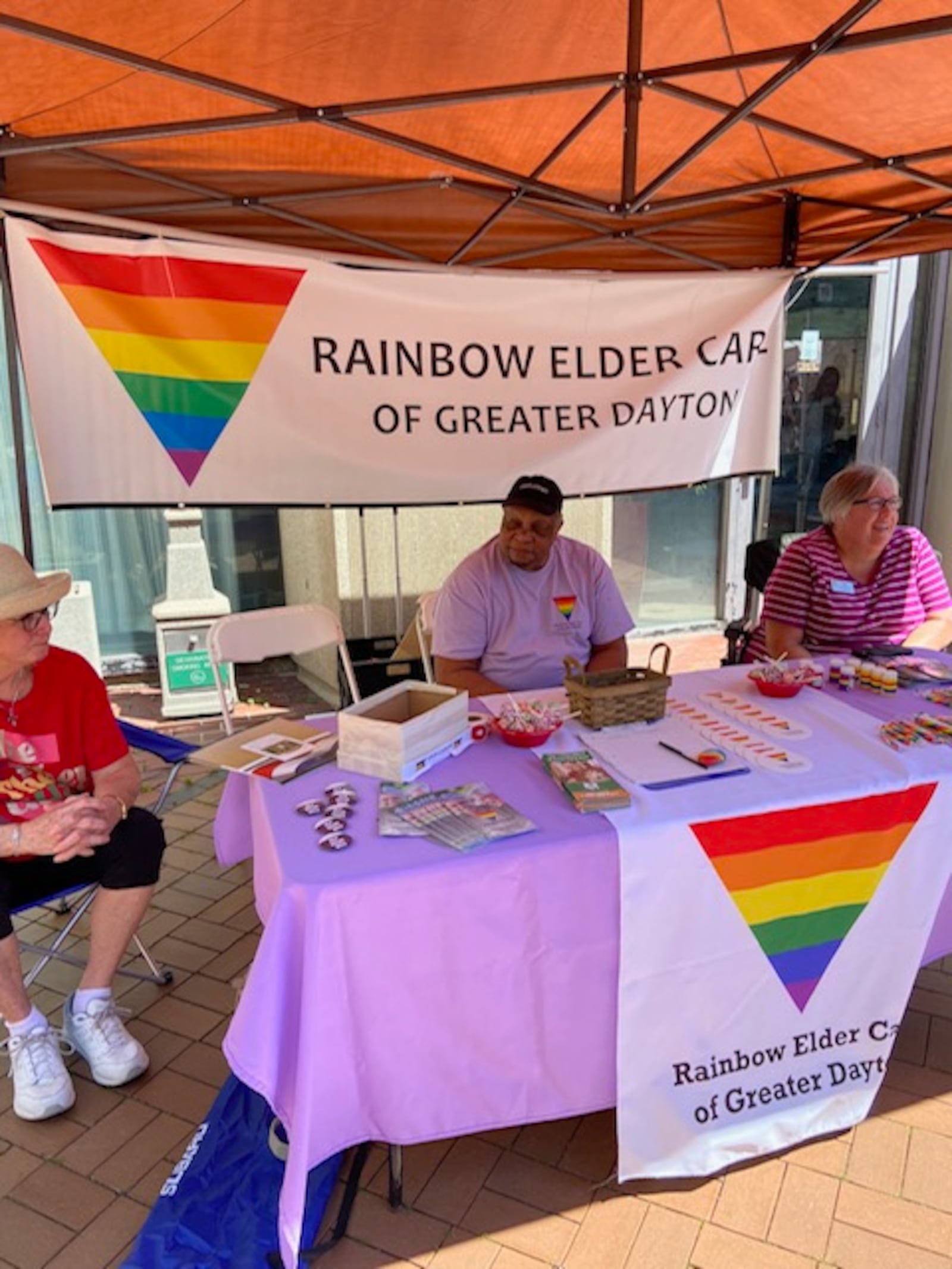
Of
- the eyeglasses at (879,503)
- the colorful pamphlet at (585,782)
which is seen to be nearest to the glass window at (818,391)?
the eyeglasses at (879,503)

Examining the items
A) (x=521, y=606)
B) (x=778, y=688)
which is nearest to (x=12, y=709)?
(x=521, y=606)

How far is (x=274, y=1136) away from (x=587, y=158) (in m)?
2.91

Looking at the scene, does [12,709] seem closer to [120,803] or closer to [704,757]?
[120,803]

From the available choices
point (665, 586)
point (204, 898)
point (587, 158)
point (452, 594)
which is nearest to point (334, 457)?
point (452, 594)

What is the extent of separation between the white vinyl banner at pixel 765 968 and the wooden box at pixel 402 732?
1.72ft

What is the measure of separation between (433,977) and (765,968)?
725 mm

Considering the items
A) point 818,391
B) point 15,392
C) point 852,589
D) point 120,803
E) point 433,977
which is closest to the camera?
point 433,977

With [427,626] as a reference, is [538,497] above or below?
above

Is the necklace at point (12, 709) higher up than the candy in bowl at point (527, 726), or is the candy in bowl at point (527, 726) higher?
the necklace at point (12, 709)

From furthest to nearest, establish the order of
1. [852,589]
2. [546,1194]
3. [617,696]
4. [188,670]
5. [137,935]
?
[188,670] < [852,589] < [137,935] < [617,696] < [546,1194]

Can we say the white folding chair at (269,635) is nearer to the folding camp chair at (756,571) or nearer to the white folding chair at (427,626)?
the white folding chair at (427,626)

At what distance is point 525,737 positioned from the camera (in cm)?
214

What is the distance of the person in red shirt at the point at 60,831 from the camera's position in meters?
2.15

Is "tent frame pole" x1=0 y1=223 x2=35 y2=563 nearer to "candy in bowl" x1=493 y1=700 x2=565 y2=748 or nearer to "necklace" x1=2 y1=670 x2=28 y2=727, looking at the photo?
"necklace" x1=2 y1=670 x2=28 y2=727
